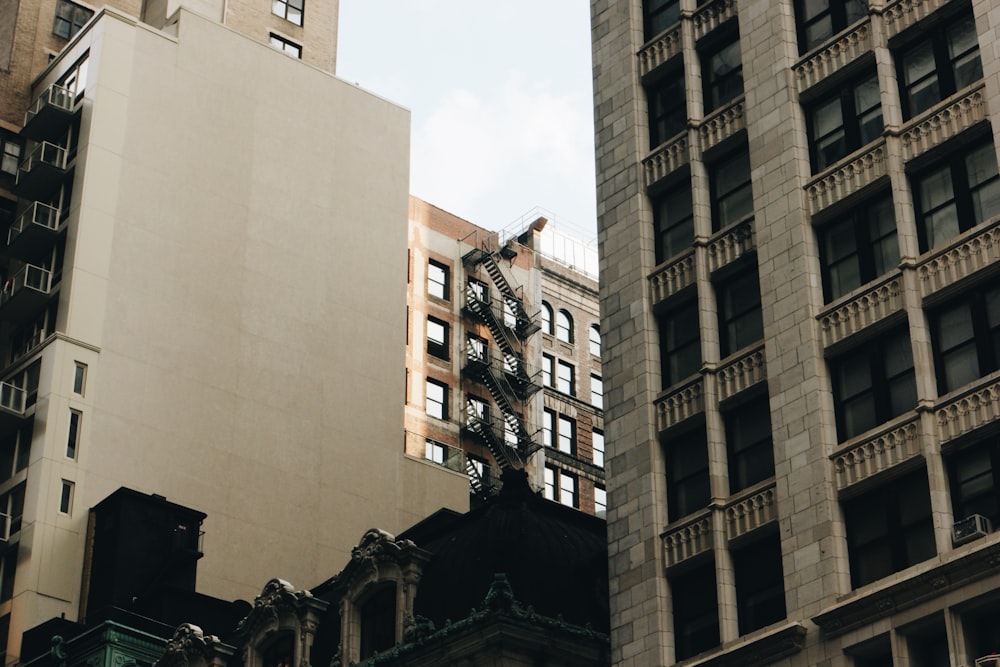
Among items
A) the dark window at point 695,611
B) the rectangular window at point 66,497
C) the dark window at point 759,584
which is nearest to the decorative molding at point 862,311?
the dark window at point 759,584

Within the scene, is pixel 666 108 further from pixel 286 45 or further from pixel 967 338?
pixel 286 45

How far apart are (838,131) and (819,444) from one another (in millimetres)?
7949

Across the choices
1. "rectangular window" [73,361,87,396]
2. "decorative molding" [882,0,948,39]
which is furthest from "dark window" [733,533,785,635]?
"rectangular window" [73,361,87,396]

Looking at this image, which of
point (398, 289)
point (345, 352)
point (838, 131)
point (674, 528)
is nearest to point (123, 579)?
point (345, 352)

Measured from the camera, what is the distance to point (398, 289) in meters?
86.6

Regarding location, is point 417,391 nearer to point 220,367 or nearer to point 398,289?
point 398,289

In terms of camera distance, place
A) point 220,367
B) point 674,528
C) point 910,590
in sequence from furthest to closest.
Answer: point 220,367
point 674,528
point 910,590

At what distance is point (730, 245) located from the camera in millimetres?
43781

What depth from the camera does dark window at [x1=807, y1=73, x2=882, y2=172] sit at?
41.9 metres

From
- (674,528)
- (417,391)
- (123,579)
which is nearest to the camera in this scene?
(674,528)

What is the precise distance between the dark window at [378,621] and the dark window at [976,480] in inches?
695

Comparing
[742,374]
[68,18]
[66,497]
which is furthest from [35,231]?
[742,374]

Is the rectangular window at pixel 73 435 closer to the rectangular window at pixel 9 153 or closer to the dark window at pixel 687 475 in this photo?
the rectangular window at pixel 9 153

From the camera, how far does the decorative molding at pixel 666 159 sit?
46.4 metres
